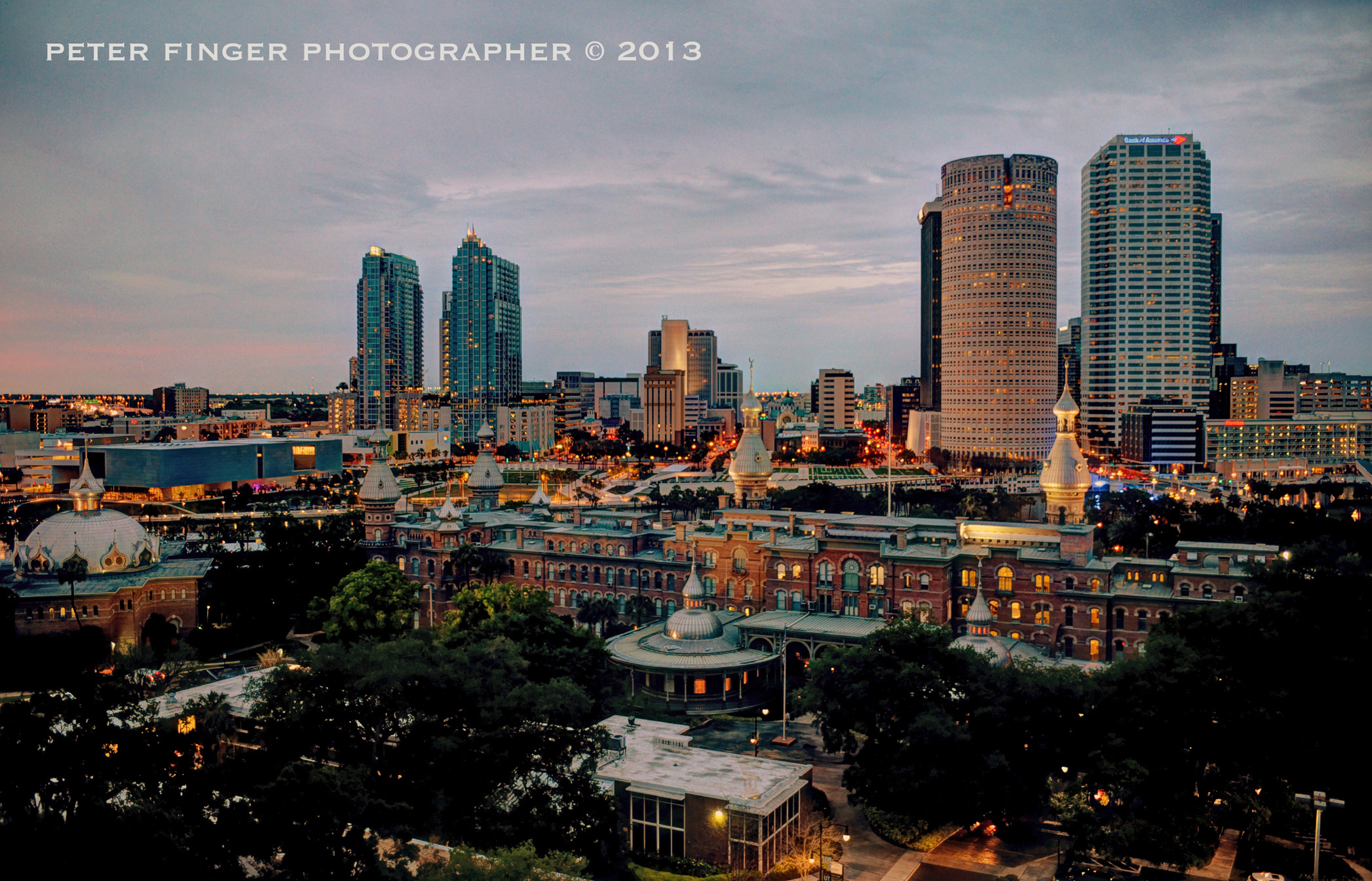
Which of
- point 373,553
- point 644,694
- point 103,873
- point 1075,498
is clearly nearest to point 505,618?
point 644,694

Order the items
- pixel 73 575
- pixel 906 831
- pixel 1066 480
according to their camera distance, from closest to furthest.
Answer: pixel 906 831 → pixel 73 575 → pixel 1066 480

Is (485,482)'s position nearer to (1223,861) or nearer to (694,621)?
(694,621)

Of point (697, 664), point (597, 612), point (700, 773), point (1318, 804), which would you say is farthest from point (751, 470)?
point (1318, 804)

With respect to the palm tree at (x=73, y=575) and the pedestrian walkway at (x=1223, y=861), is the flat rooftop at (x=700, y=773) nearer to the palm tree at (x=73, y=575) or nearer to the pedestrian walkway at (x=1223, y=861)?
the pedestrian walkway at (x=1223, y=861)

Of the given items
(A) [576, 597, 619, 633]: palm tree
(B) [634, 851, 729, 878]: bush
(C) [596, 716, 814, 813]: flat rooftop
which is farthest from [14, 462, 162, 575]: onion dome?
(B) [634, 851, 729, 878]: bush

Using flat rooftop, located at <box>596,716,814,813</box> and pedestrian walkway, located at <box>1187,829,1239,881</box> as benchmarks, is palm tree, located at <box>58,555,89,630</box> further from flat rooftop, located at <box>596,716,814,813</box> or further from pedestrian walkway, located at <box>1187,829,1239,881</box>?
pedestrian walkway, located at <box>1187,829,1239,881</box>
